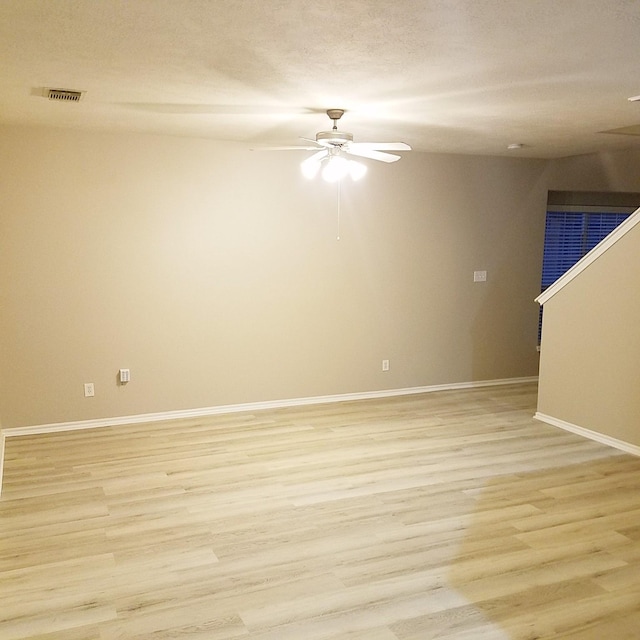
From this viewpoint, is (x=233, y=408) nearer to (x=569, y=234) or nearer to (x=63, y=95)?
(x=63, y=95)

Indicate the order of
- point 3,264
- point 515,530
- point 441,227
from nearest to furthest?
point 515,530, point 3,264, point 441,227

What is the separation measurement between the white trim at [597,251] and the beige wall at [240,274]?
4.48 feet

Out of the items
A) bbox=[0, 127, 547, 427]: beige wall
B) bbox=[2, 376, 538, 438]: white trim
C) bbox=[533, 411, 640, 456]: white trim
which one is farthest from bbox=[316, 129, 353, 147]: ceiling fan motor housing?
bbox=[533, 411, 640, 456]: white trim

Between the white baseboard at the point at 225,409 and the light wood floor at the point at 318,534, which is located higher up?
the white baseboard at the point at 225,409

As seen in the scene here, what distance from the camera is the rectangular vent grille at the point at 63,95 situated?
3699 millimetres

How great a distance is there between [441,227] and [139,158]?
3.00 meters

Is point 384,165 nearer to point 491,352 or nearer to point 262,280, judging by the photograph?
point 262,280

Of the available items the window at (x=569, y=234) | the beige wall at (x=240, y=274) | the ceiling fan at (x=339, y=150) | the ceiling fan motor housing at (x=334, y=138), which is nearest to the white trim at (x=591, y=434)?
the beige wall at (x=240, y=274)

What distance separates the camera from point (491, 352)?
272 inches

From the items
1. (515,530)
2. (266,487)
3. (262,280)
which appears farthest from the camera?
(262,280)

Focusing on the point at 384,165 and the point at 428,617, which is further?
the point at 384,165

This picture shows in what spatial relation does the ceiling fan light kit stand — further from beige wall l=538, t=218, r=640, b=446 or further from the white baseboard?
the white baseboard

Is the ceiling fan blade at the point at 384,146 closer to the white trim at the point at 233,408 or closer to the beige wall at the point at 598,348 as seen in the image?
the beige wall at the point at 598,348

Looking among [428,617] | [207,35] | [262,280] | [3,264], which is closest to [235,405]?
[262,280]
